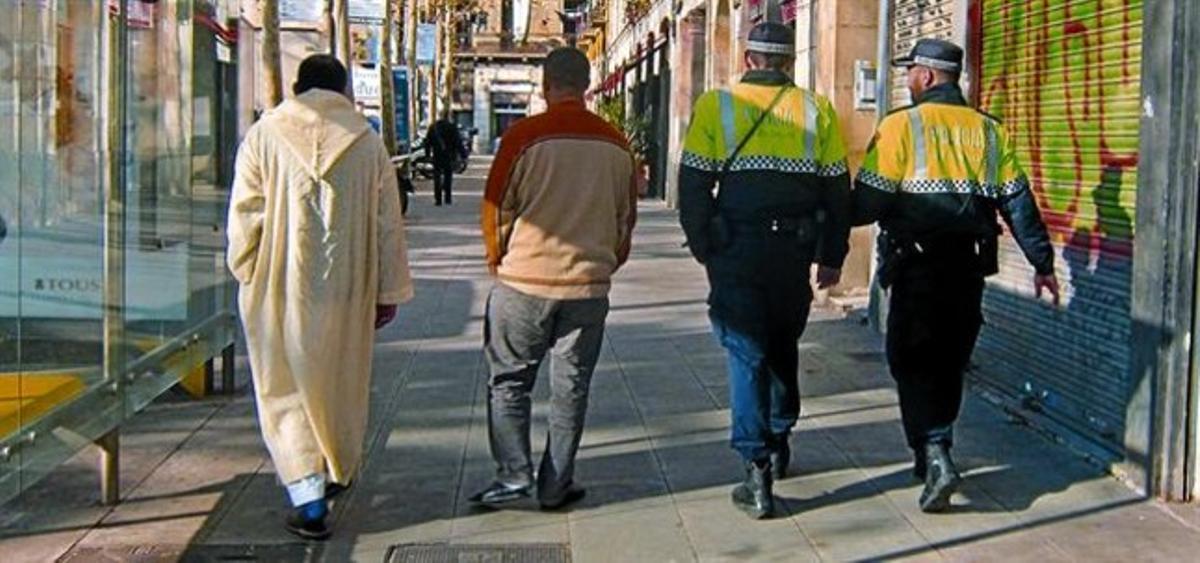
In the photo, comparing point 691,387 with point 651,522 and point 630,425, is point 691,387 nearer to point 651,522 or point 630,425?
point 630,425

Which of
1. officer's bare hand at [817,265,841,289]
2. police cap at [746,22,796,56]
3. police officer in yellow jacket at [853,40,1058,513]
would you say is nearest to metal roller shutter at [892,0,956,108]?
police officer in yellow jacket at [853,40,1058,513]

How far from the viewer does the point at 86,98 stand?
649 centimetres

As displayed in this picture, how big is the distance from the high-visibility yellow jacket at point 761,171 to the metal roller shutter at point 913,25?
385 centimetres

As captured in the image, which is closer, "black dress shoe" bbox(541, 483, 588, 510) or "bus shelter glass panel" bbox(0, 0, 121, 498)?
"bus shelter glass panel" bbox(0, 0, 121, 498)

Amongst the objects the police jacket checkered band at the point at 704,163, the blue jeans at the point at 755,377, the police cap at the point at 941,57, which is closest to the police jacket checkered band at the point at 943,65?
the police cap at the point at 941,57

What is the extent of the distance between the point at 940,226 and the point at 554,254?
5.04 feet

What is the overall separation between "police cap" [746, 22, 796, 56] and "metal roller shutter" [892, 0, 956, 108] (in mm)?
3645

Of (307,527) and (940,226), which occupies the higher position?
(940,226)

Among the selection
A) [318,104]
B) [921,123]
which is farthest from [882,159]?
[318,104]

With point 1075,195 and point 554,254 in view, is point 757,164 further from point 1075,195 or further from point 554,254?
point 1075,195

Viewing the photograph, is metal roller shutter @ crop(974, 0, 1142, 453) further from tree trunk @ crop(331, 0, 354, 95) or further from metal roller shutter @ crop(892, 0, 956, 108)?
tree trunk @ crop(331, 0, 354, 95)

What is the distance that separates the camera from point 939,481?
6379 millimetres

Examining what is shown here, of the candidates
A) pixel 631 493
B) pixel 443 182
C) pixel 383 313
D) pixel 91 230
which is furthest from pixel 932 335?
pixel 443 182

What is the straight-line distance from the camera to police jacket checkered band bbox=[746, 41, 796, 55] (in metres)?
6.37
